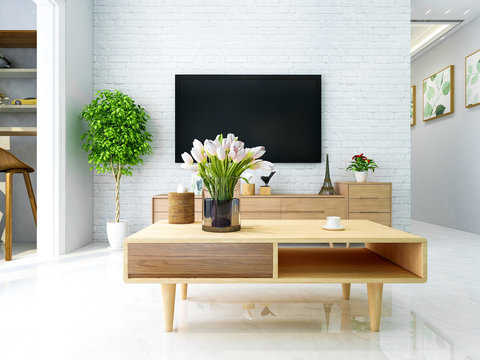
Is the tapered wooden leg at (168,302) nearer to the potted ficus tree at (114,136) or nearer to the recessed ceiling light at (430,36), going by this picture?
the potted ficus tree at (114,136)

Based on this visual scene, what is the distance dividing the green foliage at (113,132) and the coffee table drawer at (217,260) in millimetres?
2179

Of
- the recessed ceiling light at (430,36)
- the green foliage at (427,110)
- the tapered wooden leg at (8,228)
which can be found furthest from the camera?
the green foliage at (427,110)

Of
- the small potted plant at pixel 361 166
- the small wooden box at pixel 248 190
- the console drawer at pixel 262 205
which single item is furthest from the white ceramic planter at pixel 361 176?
the small wooden box at pixel 248 190

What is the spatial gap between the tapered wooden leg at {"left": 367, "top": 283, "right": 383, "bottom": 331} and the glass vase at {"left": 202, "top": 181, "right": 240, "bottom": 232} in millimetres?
667

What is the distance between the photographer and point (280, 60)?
3.90 metres

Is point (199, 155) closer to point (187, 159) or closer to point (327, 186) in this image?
point (187, 159)

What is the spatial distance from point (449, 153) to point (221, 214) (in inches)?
177

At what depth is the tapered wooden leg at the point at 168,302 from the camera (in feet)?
5.03

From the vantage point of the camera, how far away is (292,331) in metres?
1.58

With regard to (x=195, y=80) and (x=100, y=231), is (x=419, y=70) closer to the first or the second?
(x=195, y=80)

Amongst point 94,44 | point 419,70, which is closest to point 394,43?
point 419,70

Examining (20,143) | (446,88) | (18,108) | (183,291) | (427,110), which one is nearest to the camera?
(183,291)

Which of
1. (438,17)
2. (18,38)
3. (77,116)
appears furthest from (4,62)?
(438,17)

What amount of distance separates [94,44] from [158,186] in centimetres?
178
